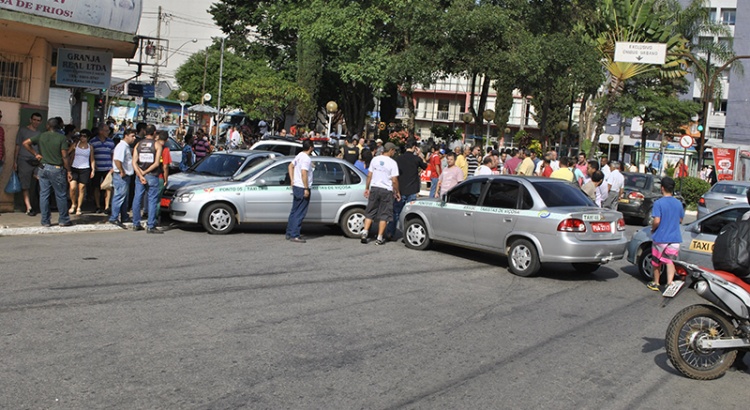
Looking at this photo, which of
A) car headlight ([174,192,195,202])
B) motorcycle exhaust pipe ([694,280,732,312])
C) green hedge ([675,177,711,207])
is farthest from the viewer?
green hedge ([675,177,711,207])

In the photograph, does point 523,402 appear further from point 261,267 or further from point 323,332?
point 261,267

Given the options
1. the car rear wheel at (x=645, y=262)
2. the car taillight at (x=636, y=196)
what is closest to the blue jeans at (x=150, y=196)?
the car rear wheel at (x=645, y=262)

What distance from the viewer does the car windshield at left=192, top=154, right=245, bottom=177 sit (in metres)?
15.8

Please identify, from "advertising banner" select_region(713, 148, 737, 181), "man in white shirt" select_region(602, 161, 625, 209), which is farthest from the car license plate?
"advertising banner" select_region(713, 148, 737, 181)

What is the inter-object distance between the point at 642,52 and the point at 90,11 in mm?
21392

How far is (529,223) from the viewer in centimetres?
1134

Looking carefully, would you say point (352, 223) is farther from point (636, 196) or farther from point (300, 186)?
point (636, 196)

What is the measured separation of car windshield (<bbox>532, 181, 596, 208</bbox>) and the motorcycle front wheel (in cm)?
487

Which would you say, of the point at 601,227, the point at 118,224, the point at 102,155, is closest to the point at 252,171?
the point at 118,224

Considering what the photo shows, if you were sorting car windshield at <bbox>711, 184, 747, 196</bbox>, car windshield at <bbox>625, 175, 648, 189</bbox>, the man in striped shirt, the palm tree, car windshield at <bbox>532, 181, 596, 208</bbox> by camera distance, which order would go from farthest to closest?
the palm tree, car windshield at <bbox>625, 175, 648, 189</bbox>, car windshield at <bbox>711, 184, 747, 196</bbox>, the man in striped shirt, car windshield at <bbox>532, 181, 596, 208</bbox>

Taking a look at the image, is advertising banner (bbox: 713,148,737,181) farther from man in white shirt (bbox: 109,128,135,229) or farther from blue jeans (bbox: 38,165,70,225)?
blue jeans (bbox: 38,165,70,225)

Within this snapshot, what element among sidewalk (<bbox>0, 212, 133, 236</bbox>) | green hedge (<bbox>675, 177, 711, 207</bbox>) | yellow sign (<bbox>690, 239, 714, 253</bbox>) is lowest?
sidewalk (<bbox>0, 212, 133, 236</bbox>)

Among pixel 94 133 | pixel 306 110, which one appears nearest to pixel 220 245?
pixel 94 133

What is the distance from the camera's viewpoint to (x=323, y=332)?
729 cm
